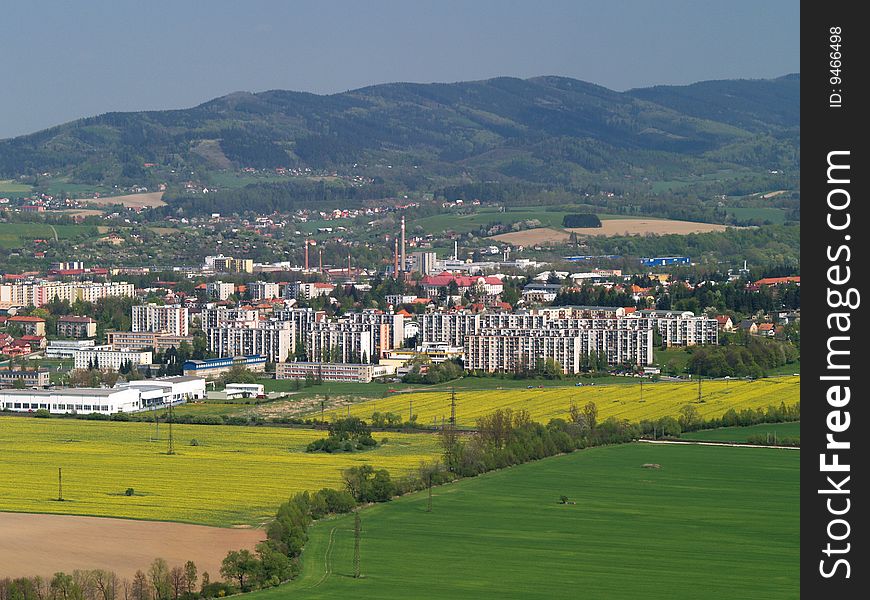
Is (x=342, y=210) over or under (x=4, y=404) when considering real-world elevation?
over

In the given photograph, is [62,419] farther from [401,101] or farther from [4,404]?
[401,101]

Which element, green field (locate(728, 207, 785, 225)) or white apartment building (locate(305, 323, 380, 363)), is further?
green field (locate(728, 207, 785, 225))

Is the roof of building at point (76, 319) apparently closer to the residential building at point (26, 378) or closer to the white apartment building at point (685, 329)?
the residential building at point (26, 378)

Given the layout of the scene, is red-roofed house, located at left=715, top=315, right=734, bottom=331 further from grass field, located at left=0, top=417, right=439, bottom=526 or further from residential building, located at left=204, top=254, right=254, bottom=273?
residential building, located at left=204, top=254, right=254, bottom=273

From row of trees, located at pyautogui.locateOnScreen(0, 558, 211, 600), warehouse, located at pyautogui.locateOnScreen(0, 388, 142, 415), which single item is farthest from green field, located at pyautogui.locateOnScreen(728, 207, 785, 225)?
row of trees, located at pyautogui.locateOnScreen(0, 558, 211, 600)

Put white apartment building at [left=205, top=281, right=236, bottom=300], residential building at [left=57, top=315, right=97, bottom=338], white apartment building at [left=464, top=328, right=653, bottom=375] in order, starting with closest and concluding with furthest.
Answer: white apartment building at [left=464, top=328, right=653, bottom=375] < residential building at [left=57, top=315, right=97, bottom=338] < white apartment building at [left=205, top=281, right=236, bottom=300]

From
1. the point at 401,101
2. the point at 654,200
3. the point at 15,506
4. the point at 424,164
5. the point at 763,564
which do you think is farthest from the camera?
the point at 401,101

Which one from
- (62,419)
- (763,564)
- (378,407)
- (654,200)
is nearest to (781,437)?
(378,407)
